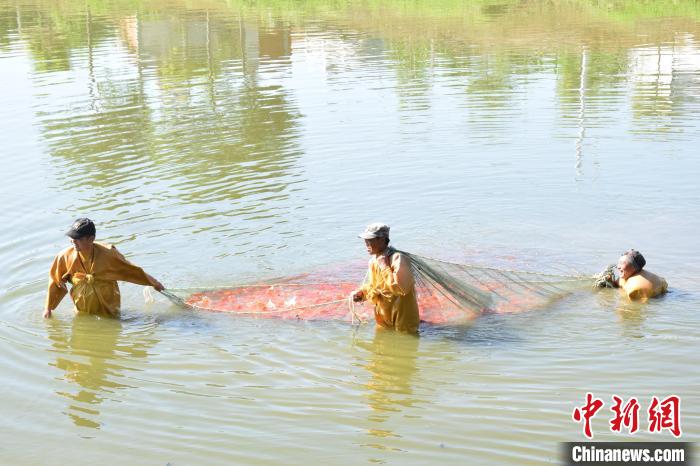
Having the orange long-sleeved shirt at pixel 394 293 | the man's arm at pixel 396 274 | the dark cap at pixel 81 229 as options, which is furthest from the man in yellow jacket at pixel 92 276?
the man's arm at pixel 396 274

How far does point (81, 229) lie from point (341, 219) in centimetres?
415

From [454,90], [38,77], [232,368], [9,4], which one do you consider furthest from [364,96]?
[9,4]

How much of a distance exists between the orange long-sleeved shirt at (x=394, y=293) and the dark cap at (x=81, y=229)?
93.7 inches

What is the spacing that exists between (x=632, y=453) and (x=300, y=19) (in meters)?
23.3

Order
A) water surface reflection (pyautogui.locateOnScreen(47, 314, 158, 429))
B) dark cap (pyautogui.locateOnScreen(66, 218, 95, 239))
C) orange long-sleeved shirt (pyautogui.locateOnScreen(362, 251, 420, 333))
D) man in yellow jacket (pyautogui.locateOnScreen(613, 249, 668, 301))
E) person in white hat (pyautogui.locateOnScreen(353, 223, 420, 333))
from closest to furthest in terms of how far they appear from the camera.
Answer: water surface reflection (pyautogui.locateOnScreen(47, 314, 158, 429))
person in white hat (pyautogui.locateOnScreen(353, 223, 420, 333))
orange long-sleeved shirt (pyautogui.locateOnScreen(362, 251, 420, 333))
dark cap (pyautogui.locateOnScreen(66, 218, 95, 239))
man in yellow jacket (pyautogui.locateOnScreen(613, 249, 668, 301))

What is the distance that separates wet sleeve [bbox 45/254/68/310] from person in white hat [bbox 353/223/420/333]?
8.82 ft

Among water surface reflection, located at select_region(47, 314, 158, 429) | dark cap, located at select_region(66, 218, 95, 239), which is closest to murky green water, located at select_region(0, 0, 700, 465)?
water surface reflection, located at select_region(47, 314, 158, 429)

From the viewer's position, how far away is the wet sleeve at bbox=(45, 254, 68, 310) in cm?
871

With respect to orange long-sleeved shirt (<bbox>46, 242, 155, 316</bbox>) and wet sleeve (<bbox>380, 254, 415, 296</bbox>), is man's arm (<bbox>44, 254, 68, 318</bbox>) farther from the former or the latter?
wet sleeve (<bbox>380, 254, 415, 296</bbox>)

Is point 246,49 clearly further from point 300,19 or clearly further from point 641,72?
point 641,72

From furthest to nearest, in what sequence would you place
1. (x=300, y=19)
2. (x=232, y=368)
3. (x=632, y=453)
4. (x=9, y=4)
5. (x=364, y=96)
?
1. (x=9, y=4)
2. (x=300, y=19)
3. (x=364, y=96)
4. (x=232, y=368)
5. (x=632, y=453)

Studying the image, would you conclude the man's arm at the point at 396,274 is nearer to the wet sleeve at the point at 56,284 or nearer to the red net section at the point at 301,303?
the red net section at the point at 301,303

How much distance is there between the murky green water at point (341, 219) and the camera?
6938mm

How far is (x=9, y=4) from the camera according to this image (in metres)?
33.0
